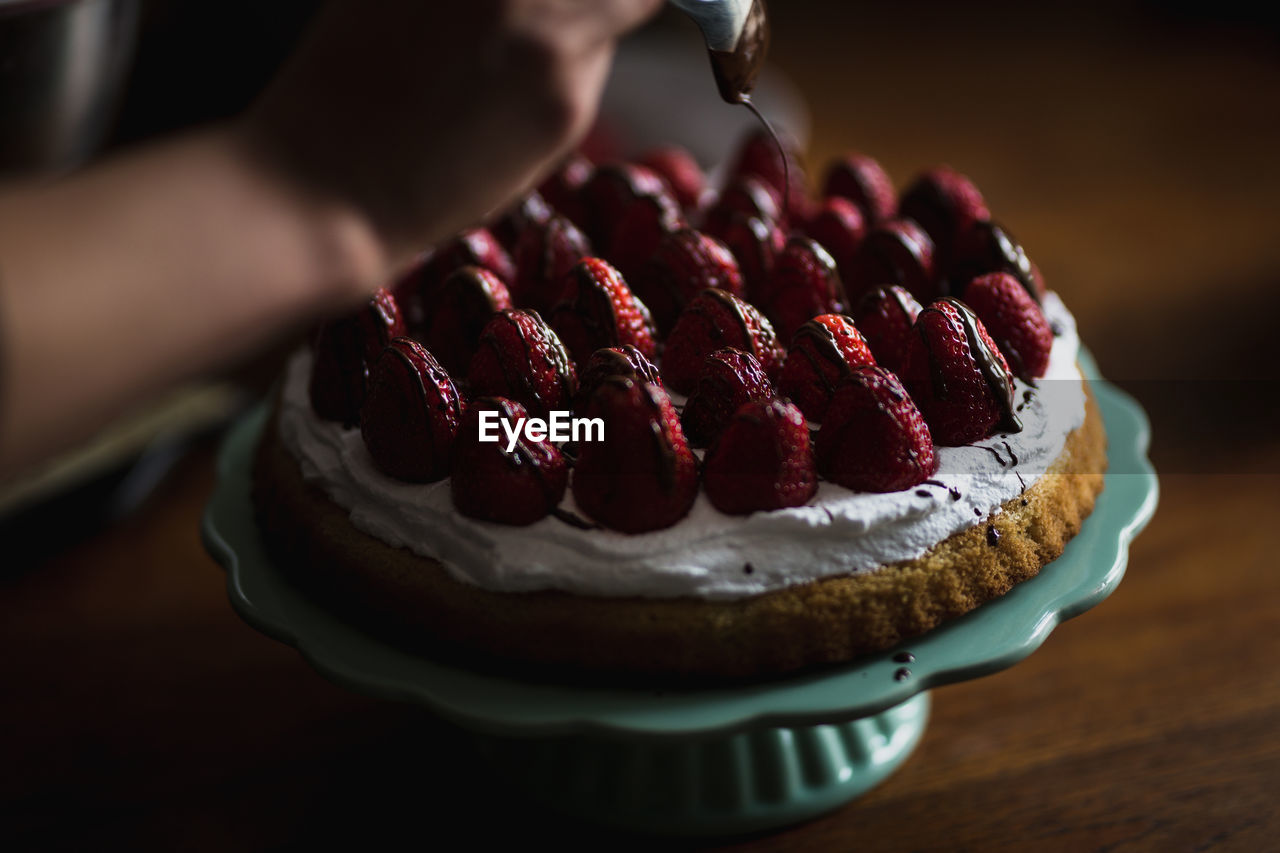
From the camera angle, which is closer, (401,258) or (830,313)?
(401,258)

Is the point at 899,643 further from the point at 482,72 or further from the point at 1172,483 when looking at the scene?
the point at 1172,483

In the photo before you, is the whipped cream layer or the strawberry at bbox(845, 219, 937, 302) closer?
the whipped cream layer

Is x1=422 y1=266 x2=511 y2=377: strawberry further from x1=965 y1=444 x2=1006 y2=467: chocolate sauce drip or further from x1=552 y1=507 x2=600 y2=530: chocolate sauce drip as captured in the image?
x1=965 y1=444 x2=1006 y2=467: chocolate sauce drip

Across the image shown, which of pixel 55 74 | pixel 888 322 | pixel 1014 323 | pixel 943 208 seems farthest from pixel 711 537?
pixel 55 74

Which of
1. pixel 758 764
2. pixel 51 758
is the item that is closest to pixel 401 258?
pixel 758 764

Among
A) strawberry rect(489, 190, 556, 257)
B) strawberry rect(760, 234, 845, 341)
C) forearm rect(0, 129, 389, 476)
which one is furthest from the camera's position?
strawberry rect(489, 190, 556, 257)

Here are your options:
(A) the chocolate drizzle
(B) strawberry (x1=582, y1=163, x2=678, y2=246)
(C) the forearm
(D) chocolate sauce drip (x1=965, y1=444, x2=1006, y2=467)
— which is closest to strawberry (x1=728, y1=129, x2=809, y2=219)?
(B) strawberry (x1=582, y1=163, x2=678, y2=246)

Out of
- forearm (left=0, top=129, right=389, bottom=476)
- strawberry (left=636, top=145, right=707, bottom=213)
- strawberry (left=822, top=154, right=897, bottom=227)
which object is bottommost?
strawberry (left=636, top=145, right=707, bottom=213)
